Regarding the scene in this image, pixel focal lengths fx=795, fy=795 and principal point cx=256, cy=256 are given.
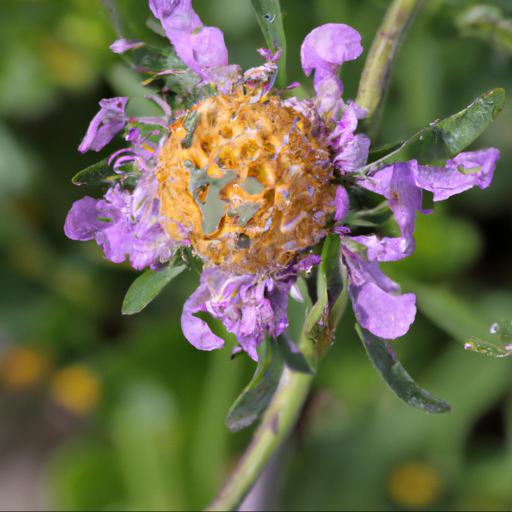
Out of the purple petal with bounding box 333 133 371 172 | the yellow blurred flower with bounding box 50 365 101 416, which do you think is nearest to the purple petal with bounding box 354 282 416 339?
the purple petal with bounding box 333 133 371 172

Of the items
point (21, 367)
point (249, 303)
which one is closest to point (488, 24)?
point (249, 303)

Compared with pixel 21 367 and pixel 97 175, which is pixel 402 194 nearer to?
pixel 97 175

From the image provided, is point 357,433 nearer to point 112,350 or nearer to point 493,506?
point 493,506

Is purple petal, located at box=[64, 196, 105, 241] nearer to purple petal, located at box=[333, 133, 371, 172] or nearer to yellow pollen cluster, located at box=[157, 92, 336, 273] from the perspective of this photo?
yellow pollen cluster, located at box=[157, 92, 336, 273]

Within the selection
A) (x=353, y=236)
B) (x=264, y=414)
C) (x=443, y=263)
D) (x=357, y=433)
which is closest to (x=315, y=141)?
(x=353, y=236)

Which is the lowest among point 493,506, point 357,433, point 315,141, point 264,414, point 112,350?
point 493,506

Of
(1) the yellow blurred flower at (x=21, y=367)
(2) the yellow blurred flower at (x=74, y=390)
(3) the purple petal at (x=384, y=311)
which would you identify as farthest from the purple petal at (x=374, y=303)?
(1) the yellow blurred flower at (x=21, y=367)
